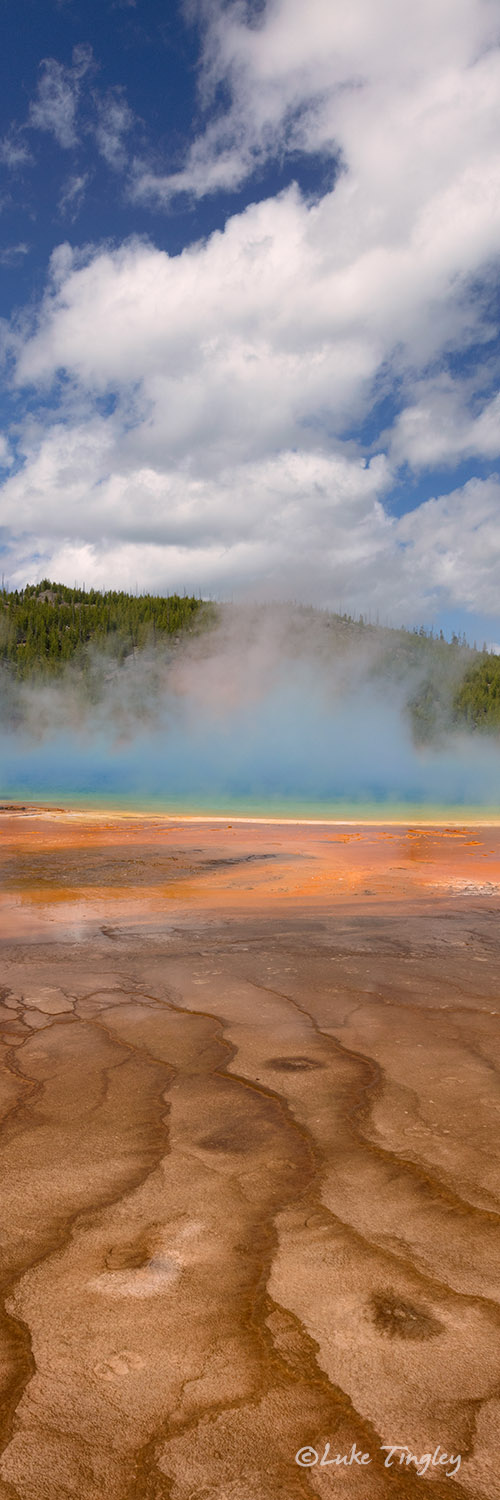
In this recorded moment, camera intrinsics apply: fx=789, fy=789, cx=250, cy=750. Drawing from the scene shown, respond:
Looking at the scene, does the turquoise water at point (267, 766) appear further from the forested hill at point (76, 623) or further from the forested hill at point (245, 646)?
the forested hill at point (76, 623)

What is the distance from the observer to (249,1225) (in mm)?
2803

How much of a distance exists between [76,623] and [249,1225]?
365 feet

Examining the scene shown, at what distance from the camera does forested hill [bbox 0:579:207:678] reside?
102 meters

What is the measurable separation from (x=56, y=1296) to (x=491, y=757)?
9355 cm

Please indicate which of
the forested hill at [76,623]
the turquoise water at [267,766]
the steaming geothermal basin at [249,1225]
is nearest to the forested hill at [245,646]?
the forested hill at [76,623]

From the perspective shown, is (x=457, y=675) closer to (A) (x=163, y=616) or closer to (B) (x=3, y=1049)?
(A) (x=163, y=616)

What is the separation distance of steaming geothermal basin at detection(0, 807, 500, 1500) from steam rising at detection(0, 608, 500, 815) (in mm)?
23206

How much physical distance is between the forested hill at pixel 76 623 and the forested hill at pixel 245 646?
141 millimetres

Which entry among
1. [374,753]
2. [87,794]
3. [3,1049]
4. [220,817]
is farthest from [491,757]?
[3,1049]

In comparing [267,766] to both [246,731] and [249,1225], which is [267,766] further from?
[249,1225]

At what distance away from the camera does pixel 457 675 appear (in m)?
125

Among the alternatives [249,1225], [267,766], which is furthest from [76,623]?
[249,1225]

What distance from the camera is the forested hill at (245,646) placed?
10294 centimetres

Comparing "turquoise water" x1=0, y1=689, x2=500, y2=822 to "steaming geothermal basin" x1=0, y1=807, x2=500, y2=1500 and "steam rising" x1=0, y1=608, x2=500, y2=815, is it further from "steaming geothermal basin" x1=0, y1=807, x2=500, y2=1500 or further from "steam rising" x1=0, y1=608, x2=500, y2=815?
"steaming geothermal basin" x1=0, y1=807, x2=500, y2=1500
